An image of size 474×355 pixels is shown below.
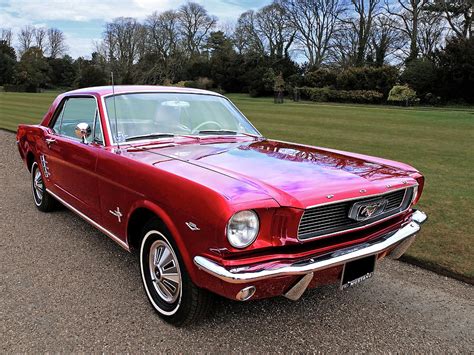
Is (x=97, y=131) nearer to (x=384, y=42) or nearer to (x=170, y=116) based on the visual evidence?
(x=170, y=116)

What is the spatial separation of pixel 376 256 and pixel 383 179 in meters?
0.54

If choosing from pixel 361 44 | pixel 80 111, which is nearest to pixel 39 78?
pixel 361 44

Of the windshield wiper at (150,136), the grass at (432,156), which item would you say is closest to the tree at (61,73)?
the grass at (432,156)

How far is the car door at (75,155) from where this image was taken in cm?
370

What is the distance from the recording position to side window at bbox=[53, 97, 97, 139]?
4082mm

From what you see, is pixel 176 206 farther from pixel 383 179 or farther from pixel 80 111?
pixel 80 111

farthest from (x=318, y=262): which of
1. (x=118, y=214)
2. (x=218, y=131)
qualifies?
(x=218, y=131)

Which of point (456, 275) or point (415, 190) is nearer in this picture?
point (415, 190)

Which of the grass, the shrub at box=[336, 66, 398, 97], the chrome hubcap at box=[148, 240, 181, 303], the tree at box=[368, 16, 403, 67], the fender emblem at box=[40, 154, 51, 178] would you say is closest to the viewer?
the chrome hubcap at box=[148, 240, 181, 303]

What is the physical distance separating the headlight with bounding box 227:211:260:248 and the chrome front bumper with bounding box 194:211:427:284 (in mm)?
151

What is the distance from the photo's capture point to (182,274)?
2643 millimetres

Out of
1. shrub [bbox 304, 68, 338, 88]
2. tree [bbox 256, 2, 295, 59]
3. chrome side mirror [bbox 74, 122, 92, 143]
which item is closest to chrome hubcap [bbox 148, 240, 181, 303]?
chrome side mirror [bbox 74, 122, 92, 143]

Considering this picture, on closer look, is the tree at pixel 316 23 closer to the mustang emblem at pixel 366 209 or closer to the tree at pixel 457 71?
the tree at pixel 457 71

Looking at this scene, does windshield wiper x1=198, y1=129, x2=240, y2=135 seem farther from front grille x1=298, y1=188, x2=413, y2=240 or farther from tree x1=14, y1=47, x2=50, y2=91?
tree x1=14, y1=47, x2=50, y2=91
